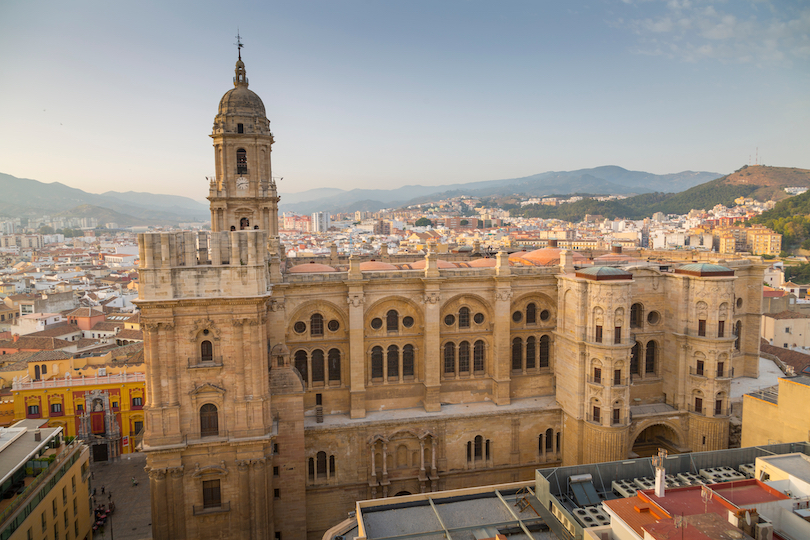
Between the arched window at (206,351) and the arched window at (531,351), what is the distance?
20.3 meters

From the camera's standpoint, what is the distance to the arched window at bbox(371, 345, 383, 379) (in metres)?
32.7

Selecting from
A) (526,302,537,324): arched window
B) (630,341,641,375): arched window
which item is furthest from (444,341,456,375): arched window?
(630,341,641,375): arched window

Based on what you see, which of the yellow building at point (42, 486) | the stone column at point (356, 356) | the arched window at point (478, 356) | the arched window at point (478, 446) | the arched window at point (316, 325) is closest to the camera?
the yellow building at point (42, 486)

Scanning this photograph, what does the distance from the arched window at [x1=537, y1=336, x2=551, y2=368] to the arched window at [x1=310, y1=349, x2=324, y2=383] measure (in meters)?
14.7

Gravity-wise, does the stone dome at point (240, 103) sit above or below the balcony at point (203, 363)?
above

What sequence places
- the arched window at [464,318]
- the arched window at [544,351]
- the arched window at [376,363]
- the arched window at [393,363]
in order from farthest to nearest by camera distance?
the arched window at [544,351], the arched window at [464,318], the arched window at [393,363], the arched window at [376,363]

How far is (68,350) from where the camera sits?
52156mm

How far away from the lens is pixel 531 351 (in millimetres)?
35094

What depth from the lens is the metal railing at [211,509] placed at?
25078mm

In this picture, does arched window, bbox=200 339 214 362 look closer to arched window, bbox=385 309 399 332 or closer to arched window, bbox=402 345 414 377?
arched window, bbox=385 309 399 332

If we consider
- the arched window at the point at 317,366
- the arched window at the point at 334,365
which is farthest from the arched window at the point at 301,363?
the arched window at the point at 334,365

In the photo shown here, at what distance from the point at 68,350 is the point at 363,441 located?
38.6 metres

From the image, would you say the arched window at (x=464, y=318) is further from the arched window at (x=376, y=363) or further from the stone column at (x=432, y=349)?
the arched window at (x=376, y=363)

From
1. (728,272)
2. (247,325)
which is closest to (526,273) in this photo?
(728,272)
